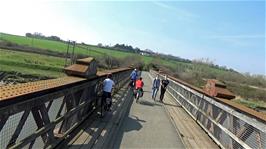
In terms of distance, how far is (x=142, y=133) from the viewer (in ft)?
36.4

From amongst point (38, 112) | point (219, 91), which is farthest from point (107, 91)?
point (38, 112)

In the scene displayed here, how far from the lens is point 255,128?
805 cm

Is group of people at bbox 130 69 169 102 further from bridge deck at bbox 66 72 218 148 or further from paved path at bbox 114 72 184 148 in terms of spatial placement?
paved path at bbox 114 72 184 148

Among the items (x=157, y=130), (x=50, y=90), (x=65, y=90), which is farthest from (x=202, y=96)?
(x=50, y=90)

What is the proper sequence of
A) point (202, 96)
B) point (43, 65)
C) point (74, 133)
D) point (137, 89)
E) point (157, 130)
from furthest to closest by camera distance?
point (43, 65), point (137, 89), point (202, 96), point (157, 130), point (74, 133)

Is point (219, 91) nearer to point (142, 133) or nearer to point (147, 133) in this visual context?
point (147, 133)

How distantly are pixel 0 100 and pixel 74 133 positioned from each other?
4831mm

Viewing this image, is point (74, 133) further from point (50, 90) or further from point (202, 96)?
point (202, 96)

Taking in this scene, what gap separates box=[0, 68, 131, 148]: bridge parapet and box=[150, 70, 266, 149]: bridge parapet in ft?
13.9

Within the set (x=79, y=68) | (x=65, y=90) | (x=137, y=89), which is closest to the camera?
(x=65, y=90)

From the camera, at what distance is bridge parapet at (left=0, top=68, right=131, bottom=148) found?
5.18 metres

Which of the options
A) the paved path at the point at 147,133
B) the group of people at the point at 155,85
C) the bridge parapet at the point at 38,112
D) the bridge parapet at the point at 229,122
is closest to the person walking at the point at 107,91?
the paved path at the point at 147,133

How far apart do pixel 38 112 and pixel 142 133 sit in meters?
5.24

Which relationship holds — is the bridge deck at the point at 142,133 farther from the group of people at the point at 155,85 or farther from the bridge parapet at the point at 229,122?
the group of people at the point at 155,85
